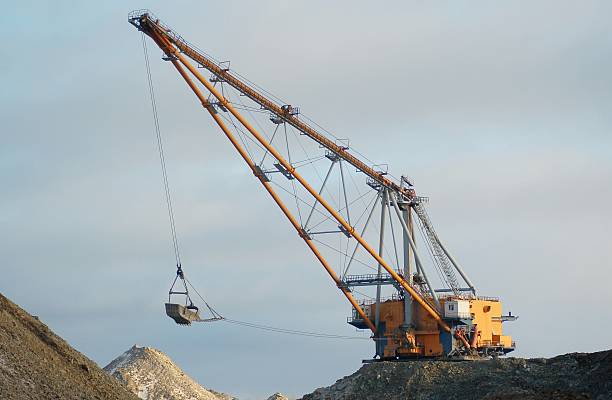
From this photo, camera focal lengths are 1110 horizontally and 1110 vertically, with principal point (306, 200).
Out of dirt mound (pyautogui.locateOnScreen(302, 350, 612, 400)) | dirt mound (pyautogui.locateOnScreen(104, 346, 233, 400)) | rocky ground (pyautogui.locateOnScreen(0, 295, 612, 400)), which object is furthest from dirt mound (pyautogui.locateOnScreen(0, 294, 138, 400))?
dirt mound (pyautogui.locateOnScreen(104, 346, 233, 400))

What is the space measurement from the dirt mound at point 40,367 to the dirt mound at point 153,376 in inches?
1277

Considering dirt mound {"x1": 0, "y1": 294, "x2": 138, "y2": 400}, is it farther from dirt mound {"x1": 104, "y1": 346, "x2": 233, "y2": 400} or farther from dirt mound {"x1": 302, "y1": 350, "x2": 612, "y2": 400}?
dirt mound {"x1": 104, "y1": 346, "x2": 233, "y2": 400}

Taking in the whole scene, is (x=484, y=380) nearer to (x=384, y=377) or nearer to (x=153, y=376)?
(x=384, y=377)

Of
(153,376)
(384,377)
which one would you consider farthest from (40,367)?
(153,376)

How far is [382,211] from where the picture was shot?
73.8 meters

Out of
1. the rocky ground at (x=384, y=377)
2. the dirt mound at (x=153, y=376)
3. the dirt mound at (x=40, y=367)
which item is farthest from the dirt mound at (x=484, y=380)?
the dirt mound at (x=40, y=367)

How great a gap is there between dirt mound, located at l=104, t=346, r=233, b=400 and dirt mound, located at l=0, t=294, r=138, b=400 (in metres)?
32.4

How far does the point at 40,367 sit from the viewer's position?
4638cm

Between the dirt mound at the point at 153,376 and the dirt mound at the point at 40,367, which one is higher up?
the dirt mound at the point at 153,376

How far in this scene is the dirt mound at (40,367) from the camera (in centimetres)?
4425

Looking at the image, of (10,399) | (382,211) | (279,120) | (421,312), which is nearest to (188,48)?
(279,120)

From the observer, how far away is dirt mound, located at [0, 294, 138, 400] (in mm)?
44250

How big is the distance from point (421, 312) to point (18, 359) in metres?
33.0

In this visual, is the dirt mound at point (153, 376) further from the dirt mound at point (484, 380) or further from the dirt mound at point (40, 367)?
the dirt mound at point (40, 367)
